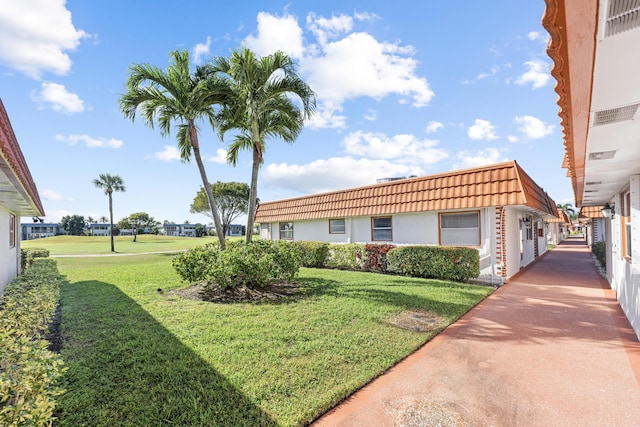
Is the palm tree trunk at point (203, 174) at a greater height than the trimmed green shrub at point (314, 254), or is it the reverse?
the palm tree trunk at point (203, 174)

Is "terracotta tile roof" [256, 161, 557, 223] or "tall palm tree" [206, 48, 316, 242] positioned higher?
"tall palm tree" [206, 48, 316, 242]

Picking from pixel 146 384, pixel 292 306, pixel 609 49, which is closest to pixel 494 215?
pixel 292 306

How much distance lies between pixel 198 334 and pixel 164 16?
8.95 metres

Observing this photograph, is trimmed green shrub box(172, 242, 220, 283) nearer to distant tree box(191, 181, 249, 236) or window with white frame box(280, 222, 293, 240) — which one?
window with white frame box(280, 222, 293, 240)

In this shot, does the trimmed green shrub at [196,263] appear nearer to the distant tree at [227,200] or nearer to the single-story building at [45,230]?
the distant tree at [227,200]

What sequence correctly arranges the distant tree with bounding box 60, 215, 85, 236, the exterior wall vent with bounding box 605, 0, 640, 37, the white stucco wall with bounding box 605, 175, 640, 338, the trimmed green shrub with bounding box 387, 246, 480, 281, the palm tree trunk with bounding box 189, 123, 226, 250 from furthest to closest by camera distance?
the distant tree with bounding box 60, 215, 85, 236
the trimmed green shrub with bounding box 387, 246, 480, 281
the palm tree trunk with bounding box 189, 123, 226, 250
the white stucco wall with bounding box 605, 175, 640, 338
the exterior wall vent with bounding box 605, 0, 640, 37

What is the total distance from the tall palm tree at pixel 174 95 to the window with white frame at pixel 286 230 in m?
9.36

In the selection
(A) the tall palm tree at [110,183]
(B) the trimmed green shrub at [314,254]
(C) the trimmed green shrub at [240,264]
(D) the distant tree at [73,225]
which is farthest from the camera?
(D) the distant tree at [73,225]

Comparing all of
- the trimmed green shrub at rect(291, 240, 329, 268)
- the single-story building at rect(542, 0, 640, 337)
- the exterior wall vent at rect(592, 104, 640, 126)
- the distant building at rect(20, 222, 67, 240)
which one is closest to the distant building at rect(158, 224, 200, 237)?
the distant building at rect(20, 222, 67, 240)

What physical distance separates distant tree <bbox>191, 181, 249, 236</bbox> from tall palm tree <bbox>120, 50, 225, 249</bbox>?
32345 millimetres

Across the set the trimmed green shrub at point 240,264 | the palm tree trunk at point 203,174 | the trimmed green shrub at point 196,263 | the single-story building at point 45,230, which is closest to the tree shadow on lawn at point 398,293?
the trimmed green shrub at point 240,264

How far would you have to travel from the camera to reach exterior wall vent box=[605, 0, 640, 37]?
4.96 ft

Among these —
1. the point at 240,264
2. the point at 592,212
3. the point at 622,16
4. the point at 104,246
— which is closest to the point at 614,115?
the point at 622,16

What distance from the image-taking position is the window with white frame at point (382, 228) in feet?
44.3
